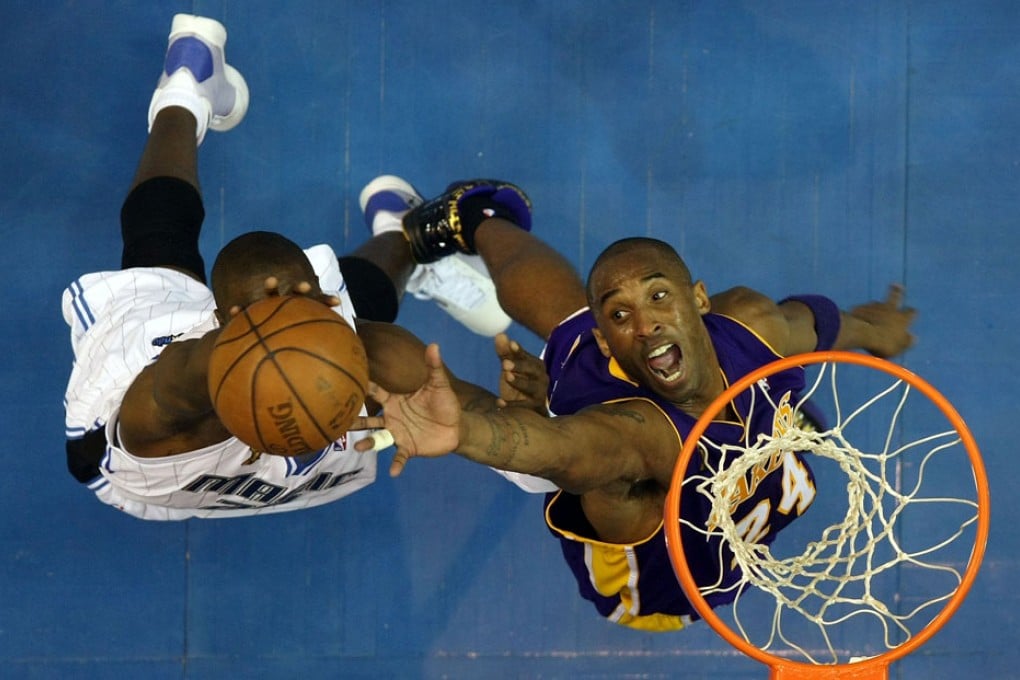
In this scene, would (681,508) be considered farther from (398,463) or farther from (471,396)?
(398,463)

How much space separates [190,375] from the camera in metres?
2.10

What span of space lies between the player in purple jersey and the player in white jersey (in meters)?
0.24

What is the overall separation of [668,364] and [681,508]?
1.20ft

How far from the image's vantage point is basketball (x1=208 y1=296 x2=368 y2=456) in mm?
1888

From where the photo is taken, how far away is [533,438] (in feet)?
6.82

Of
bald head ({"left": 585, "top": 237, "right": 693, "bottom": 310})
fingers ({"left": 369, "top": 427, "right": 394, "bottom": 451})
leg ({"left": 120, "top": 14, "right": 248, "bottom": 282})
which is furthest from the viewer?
leg ({"left": 120, "top": 14, "right": 248, "bottom": 282})

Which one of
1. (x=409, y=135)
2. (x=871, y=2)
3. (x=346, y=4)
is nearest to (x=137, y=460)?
(x=409, y=135)

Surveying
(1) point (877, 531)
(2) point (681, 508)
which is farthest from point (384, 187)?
(1) point (877, 531)

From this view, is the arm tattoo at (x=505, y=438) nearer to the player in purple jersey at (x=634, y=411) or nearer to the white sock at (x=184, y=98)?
the player in purple jersey at (x=634, y=411)

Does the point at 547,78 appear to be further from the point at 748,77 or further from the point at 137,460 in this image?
the point at 137,460

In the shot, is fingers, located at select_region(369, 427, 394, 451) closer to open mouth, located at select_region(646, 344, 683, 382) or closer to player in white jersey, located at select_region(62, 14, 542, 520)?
player in white jersey, located at select_region(62, 14, 542, 520)

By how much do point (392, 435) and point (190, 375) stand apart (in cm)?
47

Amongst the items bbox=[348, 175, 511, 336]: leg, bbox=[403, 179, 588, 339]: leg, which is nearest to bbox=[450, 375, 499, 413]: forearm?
bbox=[403, 179, 588, 339]: leg

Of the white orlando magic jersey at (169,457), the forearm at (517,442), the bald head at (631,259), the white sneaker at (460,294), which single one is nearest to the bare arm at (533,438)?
the forearm at (517,442)
